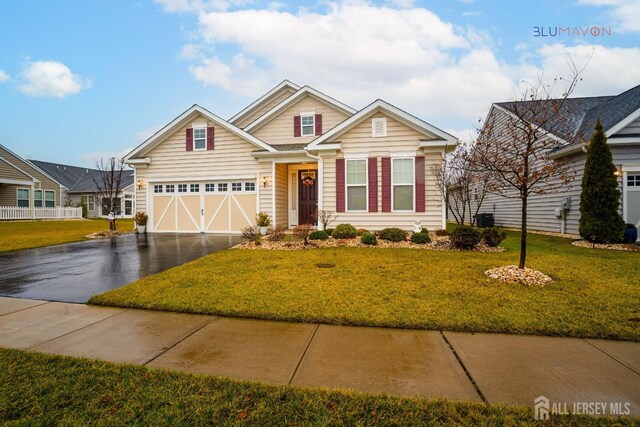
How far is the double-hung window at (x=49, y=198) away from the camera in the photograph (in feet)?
93.6

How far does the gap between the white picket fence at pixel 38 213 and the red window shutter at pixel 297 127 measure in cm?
2443

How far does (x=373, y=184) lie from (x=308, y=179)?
395cm

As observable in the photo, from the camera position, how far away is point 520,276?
5559 millimetres

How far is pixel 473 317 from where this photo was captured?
12.9ft

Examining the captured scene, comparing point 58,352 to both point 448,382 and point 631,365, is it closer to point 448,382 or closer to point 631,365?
point 448,382

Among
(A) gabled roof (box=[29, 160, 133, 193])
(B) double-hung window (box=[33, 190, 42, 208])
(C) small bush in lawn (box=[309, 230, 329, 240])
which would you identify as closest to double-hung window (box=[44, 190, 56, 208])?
(B) double-hung window (box=[33, 190, 42, 208])

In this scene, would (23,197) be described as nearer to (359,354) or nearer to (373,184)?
(373,184)

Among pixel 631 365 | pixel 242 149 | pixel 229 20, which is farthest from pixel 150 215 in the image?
pixel 631 365

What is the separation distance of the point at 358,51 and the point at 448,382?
18935 millimetres

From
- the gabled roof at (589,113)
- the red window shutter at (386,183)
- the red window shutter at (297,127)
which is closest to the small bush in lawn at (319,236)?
the red window shutter at (386,183)

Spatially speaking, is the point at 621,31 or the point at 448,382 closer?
the point at 448,382

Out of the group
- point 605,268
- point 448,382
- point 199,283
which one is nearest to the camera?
point 448,382

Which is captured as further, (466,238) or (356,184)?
(356,184)

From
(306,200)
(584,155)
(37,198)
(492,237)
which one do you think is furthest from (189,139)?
(37,198)
